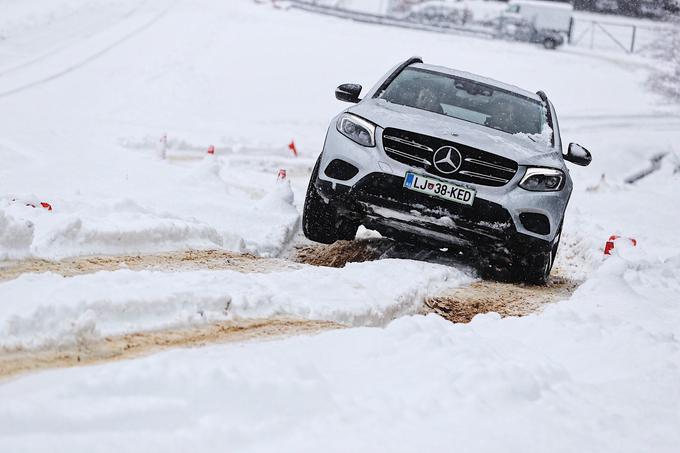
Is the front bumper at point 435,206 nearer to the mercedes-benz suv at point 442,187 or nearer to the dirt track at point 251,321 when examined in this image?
the mercedes-benz suv at point 442,187

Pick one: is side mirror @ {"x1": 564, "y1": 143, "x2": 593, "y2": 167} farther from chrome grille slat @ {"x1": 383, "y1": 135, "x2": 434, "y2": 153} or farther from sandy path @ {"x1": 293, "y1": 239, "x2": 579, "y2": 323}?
chrome grille slat @ {"x1": 383, "y1": 135, "x2": 434, "y2": 153}

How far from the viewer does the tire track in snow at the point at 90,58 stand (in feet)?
56.5

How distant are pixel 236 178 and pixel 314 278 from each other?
22.3ft

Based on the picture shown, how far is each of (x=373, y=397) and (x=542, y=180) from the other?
3498mm

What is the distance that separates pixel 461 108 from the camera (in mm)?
7301

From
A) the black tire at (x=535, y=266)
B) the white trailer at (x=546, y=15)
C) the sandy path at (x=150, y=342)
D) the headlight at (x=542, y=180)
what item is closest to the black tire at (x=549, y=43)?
the white trailer at (x=546, y=15)

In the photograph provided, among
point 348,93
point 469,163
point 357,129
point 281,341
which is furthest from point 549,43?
point 281,341

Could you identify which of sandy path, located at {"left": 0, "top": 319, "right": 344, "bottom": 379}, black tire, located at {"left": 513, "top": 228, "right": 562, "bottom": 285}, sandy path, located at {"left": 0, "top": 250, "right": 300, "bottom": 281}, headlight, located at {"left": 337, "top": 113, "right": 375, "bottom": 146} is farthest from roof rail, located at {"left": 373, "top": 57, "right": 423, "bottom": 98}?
sandy path, located at {"left": 0, "top": 319, "right": 344, "bottom": 379}

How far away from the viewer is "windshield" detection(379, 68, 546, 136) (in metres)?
7.18

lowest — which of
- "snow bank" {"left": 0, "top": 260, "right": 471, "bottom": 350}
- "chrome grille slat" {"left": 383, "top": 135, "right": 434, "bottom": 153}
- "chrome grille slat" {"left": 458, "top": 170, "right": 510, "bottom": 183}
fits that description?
"snow bank" {"left": 0, "top": 260, "right": 471, "bottom": 350}

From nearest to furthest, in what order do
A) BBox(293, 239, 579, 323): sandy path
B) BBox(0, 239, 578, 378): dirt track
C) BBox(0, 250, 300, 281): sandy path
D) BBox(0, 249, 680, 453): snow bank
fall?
BBox(0, 249, 680, 453): snow bank < BBox(0, 239, 578, 378): dirt track < BBox(0, 250, 300, 281): sandy path < BBox(293, 239, 579, 323): sandy path

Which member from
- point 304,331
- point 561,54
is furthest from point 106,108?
point 561,54

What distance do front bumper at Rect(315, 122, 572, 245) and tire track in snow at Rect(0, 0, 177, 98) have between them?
11.7m

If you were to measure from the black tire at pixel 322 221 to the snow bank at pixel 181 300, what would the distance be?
957 mm
